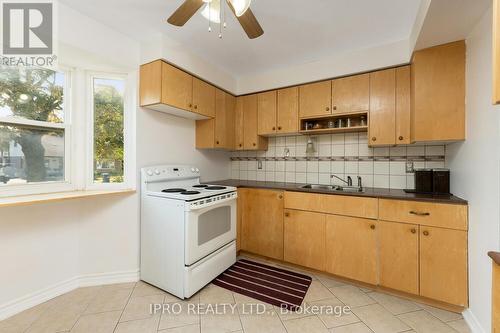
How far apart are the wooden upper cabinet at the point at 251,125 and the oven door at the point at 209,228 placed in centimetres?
92

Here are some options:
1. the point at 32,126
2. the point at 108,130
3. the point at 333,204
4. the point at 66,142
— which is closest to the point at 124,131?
the point at 108,130

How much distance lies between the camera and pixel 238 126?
3188mm

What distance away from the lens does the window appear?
1.75m

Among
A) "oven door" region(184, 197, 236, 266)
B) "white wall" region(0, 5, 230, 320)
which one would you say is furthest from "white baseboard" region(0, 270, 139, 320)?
"oven door" region(184, 197, 236, 266)

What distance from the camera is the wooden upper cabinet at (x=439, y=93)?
179 centimetres

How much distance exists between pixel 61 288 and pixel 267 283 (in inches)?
73.5

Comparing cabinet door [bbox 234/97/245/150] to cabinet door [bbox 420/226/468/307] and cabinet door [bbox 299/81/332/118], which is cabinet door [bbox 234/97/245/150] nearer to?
cabinet door [bbox 299/81/332/118]

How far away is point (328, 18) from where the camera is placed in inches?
73.5

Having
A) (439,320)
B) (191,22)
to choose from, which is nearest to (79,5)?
(191,22)

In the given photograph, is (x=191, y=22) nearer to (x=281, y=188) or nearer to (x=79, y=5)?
(x=79, y=5)

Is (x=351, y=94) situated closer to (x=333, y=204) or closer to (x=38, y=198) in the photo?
(x=333, y=204)

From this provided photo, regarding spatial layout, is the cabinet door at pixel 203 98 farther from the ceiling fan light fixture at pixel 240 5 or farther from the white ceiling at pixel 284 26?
the ceiling fan light fixture at pixel 240 5

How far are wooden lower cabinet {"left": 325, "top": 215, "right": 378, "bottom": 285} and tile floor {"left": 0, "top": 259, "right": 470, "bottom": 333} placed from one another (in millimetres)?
183

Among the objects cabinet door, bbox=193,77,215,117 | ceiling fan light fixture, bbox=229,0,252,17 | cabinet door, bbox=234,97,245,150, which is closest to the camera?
ceiling fan light fixture, bbox=229,0,252,17
